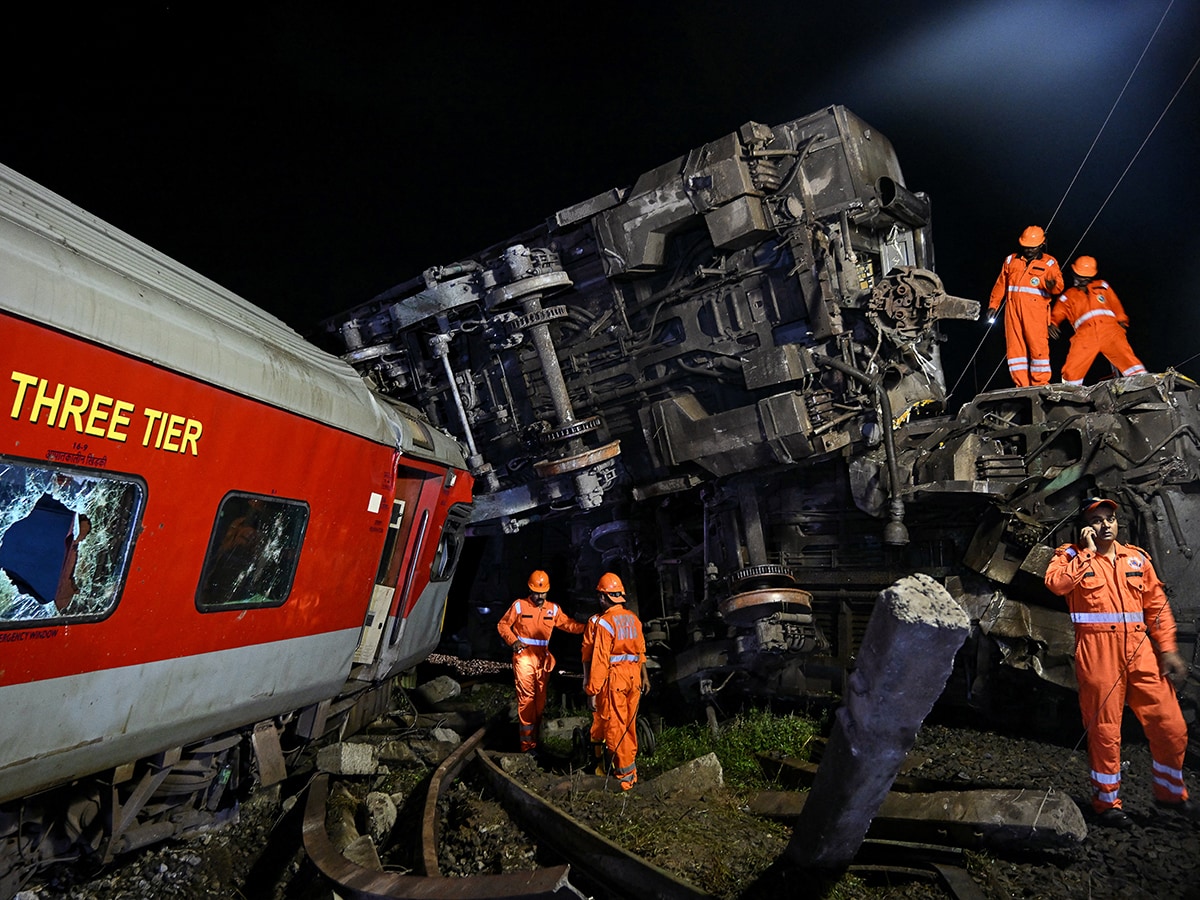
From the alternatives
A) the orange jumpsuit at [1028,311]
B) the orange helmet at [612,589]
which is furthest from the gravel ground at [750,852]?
the orange jumpsuit at [1028,311]

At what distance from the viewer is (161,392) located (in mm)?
3219

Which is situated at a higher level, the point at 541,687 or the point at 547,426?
the point at 547,426

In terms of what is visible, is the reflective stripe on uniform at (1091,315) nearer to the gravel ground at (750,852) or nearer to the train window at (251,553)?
the gravel ground at (750,852)

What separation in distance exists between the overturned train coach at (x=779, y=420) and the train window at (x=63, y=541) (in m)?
4.50

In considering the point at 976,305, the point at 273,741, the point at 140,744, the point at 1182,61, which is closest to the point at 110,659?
the point at 140,744

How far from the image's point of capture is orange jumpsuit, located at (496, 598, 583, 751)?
6.11 metres

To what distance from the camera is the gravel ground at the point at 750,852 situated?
3.49 m

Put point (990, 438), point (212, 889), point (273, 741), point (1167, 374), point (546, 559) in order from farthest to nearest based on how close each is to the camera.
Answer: point (546, 559) → point (990, 438) → point (1167, 374) → point (273, 741) → point (212, 889)

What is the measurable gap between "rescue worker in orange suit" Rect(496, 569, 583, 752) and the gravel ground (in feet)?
2.49

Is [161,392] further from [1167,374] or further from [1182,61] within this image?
[1182,61]

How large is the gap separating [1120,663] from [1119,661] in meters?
0.01

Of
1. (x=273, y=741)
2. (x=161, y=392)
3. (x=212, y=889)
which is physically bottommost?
(x=212, y=889)

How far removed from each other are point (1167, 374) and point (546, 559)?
726 centimetres

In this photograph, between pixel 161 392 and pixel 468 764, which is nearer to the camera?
pixel 161 392
